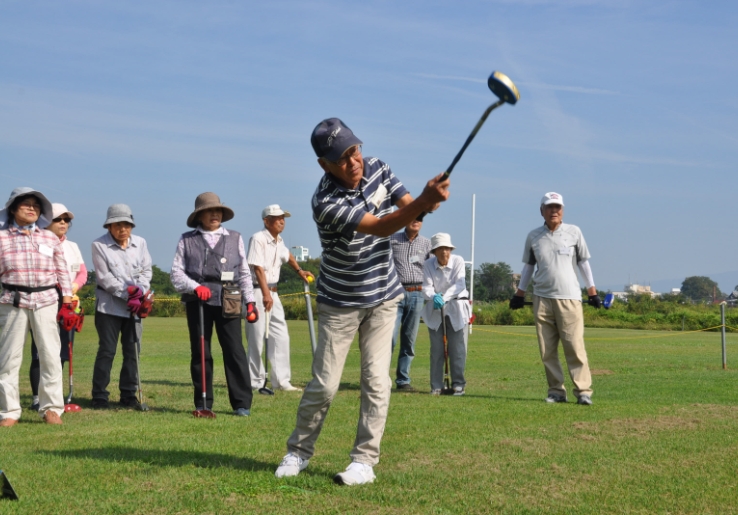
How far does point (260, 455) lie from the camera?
6.36 metres

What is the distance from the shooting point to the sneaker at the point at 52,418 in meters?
8.20

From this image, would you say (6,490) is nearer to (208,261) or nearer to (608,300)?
(208,261)

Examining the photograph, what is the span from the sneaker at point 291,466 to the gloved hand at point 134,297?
A: 4.49 m

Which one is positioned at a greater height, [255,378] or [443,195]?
[443,195]

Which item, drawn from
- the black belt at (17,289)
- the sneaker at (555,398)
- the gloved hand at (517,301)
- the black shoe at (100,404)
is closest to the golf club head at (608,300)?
the gloved hand at (517,301)

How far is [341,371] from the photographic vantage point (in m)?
5.63

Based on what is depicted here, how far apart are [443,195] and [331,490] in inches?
74.6

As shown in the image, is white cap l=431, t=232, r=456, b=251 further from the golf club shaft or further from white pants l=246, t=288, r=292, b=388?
the golf club shaft

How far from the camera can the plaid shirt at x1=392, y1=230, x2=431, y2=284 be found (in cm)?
1195

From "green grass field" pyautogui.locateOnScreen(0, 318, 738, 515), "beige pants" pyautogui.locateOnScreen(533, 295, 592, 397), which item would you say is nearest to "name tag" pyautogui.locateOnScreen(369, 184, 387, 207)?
"green grass field" pyautogui.locateOnScreen(0, 318, 738, 515)

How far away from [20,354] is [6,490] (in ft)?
11.4

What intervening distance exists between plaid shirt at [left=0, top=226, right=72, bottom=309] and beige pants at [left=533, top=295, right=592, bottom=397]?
5.33 metres


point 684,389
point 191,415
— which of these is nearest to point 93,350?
point 191,415

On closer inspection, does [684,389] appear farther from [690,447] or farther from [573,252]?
[690,447]
